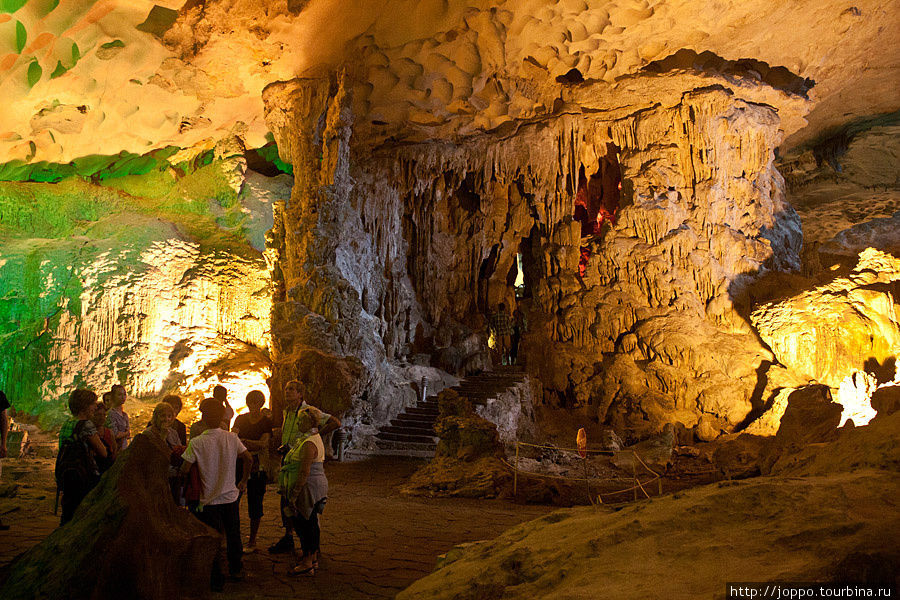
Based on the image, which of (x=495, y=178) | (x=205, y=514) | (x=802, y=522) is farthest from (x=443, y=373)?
(x=802, y=522)

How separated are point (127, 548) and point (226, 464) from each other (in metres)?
1.09

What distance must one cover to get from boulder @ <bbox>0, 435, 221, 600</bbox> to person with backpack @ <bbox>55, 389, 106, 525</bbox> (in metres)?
1.27

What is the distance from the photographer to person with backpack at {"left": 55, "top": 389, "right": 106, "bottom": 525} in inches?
180

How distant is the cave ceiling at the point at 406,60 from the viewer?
35.3ft

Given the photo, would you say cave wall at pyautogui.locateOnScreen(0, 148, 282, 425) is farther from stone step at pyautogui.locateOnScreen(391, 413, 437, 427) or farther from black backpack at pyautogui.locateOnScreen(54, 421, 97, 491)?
black backpack at pyautogui.locateOnScreen(54, 421, 97, 491)

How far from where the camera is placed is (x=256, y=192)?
52.2 ft

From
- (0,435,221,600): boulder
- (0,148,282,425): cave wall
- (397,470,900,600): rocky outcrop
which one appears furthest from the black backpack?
(0,148,282,425): cave wall

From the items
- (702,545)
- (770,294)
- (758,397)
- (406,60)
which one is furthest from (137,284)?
(770,294)

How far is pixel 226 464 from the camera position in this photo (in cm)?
412

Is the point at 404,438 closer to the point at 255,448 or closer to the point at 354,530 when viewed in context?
the point at 354,530

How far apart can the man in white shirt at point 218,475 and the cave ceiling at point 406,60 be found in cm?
876

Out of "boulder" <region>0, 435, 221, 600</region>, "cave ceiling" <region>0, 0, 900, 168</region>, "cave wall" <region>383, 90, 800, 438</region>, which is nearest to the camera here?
"boulder" <region>0, 435, 221, 600</region>

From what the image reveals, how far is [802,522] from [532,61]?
43.8 ft

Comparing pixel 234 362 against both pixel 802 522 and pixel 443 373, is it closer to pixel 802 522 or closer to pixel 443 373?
pixel 443 373
